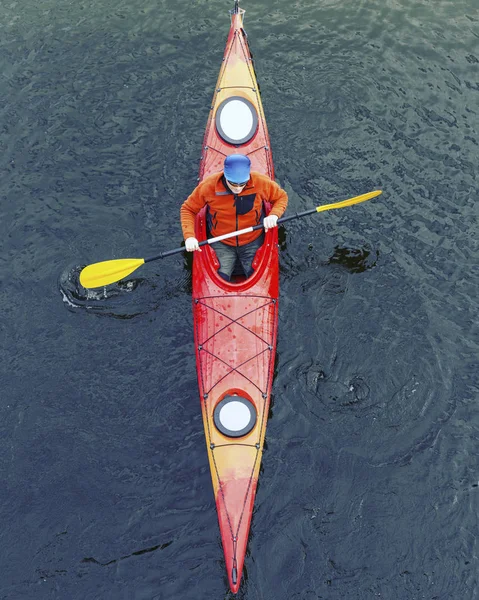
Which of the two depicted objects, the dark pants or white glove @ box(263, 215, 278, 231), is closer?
white glove @ box(263, 215, 278, 231)

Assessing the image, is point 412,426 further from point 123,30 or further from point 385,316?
point 123,30

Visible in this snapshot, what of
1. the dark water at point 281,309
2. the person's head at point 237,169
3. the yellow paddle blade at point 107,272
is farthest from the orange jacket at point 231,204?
the dark water at point 281,309

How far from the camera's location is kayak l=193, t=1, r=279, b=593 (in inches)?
245

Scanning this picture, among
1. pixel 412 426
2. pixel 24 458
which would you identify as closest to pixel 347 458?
pixel 412 426

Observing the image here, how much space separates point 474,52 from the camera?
10570 mm

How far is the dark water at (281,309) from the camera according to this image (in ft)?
20.9

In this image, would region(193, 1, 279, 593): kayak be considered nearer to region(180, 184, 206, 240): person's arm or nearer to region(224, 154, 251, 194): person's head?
region(180, 184, 206, 240): person's arm

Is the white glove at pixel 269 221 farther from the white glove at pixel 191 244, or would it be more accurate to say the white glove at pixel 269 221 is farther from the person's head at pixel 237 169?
the white glove at pixel 191 244

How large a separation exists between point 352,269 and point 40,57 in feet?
21.4

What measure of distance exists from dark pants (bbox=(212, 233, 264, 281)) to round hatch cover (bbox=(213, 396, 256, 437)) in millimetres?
1692

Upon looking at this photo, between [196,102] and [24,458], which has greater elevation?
[196,102]

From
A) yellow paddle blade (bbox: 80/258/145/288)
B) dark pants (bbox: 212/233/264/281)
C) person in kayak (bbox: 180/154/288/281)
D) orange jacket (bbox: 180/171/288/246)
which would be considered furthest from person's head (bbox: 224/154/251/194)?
yellow paddle blade (bbox: 80/258/145/288)

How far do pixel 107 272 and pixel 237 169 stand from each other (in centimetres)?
209

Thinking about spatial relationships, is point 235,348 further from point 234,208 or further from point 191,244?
point 234,208
